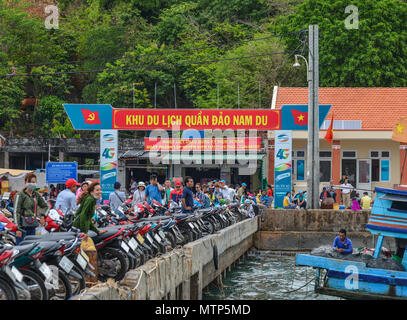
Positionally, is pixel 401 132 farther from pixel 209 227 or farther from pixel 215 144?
pixel 215 144

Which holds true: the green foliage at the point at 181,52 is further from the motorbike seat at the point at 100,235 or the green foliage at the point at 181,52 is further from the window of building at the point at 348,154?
the motorbike seat at the point at 100,235

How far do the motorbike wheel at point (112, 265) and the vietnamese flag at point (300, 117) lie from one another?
16804 millimetres

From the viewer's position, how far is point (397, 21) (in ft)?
136

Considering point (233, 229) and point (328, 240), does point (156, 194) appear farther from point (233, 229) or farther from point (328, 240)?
point (328, 240)

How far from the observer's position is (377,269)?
511 inches

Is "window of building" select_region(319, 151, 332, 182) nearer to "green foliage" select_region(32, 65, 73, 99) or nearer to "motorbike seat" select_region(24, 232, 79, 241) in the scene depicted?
"green foliage" select_region(32, 65, 73, 99)

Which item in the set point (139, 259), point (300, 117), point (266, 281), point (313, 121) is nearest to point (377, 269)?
point (139, 259)

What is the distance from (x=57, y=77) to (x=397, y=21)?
26252 millimetres

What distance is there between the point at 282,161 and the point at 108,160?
23.6 feet

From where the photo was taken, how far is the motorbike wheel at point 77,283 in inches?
347

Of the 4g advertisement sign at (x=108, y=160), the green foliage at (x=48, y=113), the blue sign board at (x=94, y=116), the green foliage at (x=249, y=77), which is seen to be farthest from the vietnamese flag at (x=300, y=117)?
the green foliage at (x=48, y=113)

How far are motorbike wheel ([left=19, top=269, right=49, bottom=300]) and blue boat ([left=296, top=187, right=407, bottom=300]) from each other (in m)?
6.91
